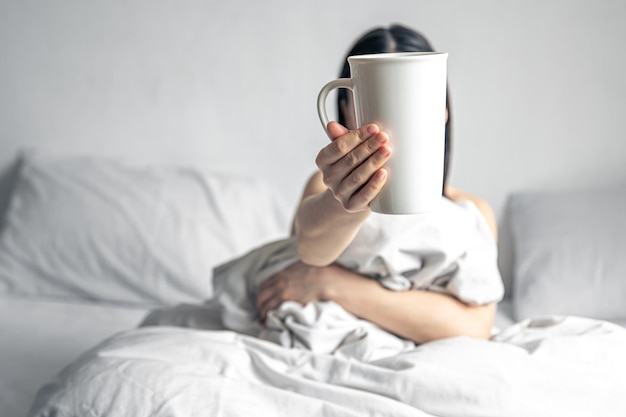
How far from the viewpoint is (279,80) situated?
7.33 feet

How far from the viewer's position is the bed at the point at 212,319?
1052 millimetres

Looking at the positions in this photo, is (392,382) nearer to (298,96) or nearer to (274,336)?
(274,336)

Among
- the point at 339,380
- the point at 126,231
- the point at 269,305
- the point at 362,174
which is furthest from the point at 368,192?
the point at 126,231

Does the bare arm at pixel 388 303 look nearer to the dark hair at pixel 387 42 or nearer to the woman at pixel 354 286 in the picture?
the woman at pixel 354 286

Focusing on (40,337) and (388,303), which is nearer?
(388,303)

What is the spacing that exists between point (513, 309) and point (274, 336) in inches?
34.9

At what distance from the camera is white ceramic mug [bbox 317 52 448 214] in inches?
31.2

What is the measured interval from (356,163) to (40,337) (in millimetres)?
1217

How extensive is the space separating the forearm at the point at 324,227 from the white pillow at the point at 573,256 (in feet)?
2.89

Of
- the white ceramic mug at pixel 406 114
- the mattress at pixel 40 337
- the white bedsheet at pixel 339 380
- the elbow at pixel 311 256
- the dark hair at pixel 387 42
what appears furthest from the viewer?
the mattress at pixel 40 337

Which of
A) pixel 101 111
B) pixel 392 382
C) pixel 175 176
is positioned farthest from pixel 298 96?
pixel 392 382

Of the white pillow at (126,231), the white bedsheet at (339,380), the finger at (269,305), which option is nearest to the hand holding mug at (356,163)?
the white bedsheet at (339,380)

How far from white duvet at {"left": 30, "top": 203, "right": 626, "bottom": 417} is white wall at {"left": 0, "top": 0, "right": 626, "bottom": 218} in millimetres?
882

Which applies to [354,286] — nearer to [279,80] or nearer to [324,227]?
[324,227]
